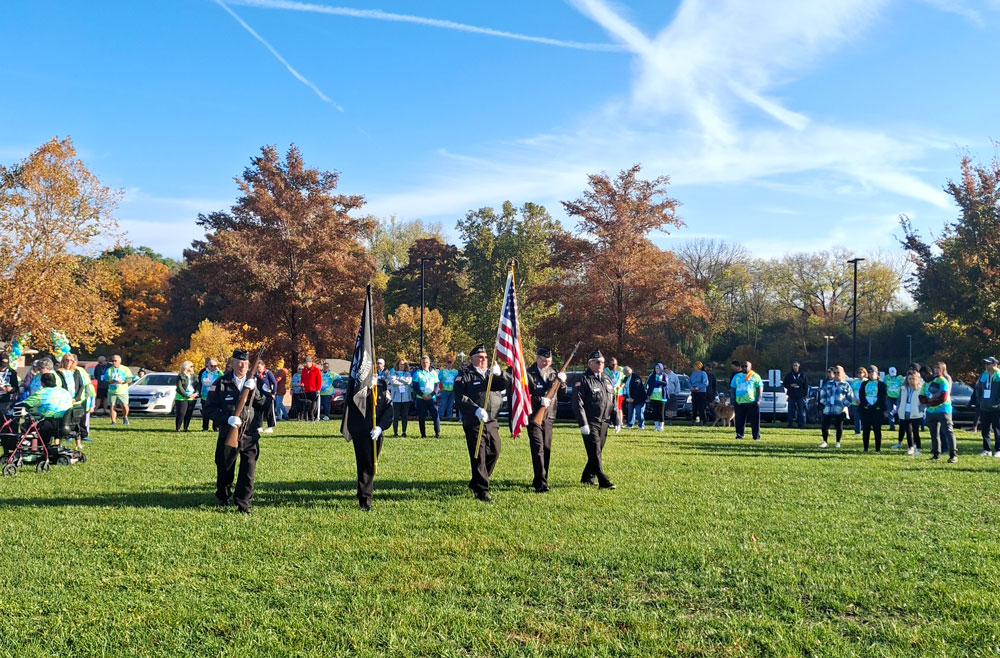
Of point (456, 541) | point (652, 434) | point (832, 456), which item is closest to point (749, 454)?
point (832, 456)

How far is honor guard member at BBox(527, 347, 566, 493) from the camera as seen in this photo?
1082 centimetres

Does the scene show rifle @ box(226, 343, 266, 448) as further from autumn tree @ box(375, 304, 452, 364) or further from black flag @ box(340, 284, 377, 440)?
autumn tree @ box(375, 304, 452, 364)

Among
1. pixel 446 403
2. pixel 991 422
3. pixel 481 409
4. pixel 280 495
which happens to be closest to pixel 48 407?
pixel 280 495

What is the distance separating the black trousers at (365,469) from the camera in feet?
31.3

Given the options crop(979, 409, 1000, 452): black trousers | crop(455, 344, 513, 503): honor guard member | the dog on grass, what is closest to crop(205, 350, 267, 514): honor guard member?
crop(455, 344, 513, 503): honor guard member

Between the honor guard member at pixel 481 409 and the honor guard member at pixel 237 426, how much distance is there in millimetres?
2490

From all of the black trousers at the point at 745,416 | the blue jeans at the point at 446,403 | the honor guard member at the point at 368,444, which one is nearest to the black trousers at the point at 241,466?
the honor guard member at the point at 368,444

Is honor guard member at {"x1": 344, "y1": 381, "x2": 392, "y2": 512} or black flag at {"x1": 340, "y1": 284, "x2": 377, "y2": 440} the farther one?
black flag at {"x1": 340, "y1": 284, "x2": 377, "y2": 440}

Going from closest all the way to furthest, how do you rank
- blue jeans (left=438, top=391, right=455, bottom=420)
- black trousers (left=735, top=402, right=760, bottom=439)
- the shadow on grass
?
1. the shadow on grass
2. black trousers (left=735, top=402, right=760, bottom=439)
3. blue jeans (left=438, top=391, right=455, bottom=420)

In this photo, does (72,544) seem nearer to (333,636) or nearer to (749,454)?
(333,636)

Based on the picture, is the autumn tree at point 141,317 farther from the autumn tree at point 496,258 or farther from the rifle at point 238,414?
the rifle at point 238,414

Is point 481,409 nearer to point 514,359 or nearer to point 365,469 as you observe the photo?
point 514,359

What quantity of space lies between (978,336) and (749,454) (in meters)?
16.5

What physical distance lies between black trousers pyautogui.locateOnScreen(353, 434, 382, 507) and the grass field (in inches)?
10.3
